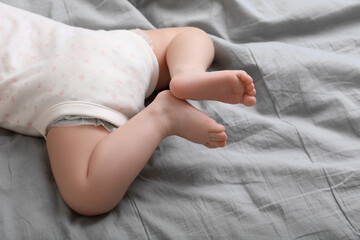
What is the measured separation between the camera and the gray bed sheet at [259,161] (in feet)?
2.65

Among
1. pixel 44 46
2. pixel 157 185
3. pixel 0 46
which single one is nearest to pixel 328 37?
pixel 157 185

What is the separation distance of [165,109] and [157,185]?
0.53 ft

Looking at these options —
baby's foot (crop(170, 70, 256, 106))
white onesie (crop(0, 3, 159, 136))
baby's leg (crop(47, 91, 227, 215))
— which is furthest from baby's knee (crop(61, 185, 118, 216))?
baby's foot (crop(170, 70, 256, 106))

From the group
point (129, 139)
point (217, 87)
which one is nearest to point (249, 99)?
point (217, 87)

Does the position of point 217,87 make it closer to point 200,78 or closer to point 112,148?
point 200,78

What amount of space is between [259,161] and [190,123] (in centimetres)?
17

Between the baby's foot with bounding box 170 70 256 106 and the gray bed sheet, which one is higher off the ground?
the baby's foot with bounding box 170 70 256 106

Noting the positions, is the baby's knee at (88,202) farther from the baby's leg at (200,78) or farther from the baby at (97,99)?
the baby's leg at (200,78)

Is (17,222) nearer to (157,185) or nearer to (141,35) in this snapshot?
(157,185)

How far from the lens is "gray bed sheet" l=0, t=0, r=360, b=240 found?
2.65 feet

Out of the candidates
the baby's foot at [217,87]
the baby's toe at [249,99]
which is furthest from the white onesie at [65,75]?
the baby's toe at [249,99]

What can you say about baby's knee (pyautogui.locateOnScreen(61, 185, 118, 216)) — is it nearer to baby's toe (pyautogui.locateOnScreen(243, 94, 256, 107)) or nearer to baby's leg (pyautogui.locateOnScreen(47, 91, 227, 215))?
baby's leg (pyautogui.locateOnScreen(47, 91, 227, 215))

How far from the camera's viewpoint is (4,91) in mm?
945

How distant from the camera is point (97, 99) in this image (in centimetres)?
89
